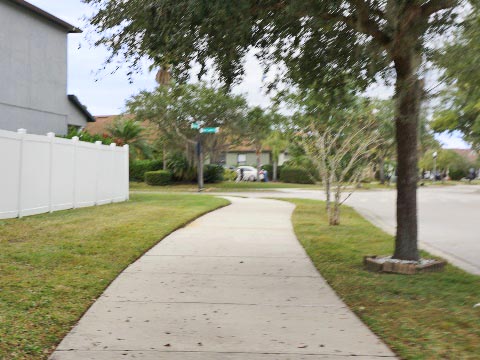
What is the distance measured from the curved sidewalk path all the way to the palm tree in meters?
28.8

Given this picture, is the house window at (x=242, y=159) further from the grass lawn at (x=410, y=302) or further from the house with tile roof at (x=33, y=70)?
the grass lawn at (x=410, y=302)

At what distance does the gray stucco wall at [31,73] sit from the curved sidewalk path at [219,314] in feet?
42.2

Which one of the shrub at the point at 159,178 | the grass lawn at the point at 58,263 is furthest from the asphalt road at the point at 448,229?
the shrub at the point at 159,178

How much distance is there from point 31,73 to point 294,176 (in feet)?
98.7

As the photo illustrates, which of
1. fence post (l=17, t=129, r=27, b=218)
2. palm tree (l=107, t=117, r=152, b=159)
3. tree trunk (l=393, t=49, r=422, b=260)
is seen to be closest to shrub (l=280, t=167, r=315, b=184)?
palm tree (l=107, t=117, r=152, b=159)

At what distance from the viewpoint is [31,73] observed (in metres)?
20.3

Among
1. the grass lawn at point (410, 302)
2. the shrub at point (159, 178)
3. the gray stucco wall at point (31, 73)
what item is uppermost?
the gray stucco wall at point (31, 73)

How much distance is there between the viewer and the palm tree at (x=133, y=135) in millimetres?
37281

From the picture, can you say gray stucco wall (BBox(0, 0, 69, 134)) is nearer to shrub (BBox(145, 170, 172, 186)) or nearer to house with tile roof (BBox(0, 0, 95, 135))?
house with tile roof (BBox(0, 0, 95, 135))

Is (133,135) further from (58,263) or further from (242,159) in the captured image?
(58,263)

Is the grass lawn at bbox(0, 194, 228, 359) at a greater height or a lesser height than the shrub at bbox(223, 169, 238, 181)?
lesser

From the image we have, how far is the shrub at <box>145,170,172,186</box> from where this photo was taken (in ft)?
121

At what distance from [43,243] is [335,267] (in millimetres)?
4663

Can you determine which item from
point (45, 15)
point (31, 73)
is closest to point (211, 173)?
point (31, 73)
